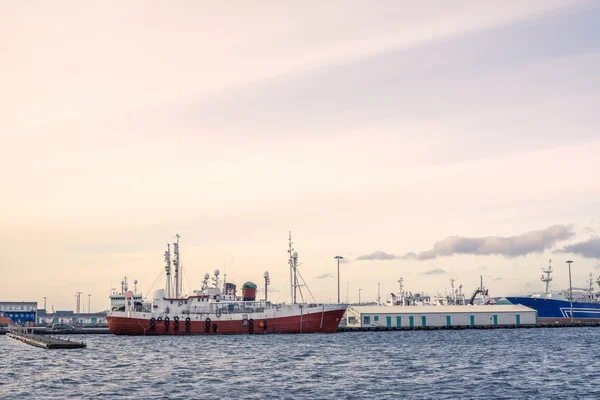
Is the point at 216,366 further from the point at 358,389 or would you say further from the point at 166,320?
the point at 166,320

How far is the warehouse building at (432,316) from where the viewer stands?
135125 millimetres

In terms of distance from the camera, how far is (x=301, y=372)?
53.3 meters

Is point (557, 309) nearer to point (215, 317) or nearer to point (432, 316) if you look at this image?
point (432, 316)

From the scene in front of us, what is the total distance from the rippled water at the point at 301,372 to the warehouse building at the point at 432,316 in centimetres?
5277

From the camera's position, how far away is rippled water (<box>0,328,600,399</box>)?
42969 millimetres

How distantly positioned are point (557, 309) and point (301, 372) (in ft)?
410

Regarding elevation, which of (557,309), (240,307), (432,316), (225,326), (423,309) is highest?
(240,307)

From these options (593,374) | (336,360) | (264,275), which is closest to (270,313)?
(264,275)

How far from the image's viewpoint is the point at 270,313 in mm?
106062

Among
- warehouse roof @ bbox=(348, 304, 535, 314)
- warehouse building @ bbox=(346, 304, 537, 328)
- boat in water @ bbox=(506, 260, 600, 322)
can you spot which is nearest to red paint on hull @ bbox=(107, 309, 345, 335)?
warehouse building @ bbox=(346, 304, 537, 328)

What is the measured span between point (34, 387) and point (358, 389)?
70.4ft

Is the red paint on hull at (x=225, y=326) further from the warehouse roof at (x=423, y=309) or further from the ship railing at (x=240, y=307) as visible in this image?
the warehouse roof at (x=423, y=309)

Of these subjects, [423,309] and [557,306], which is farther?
[557,306]

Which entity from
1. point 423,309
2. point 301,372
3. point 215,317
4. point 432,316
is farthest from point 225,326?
point 301,372
